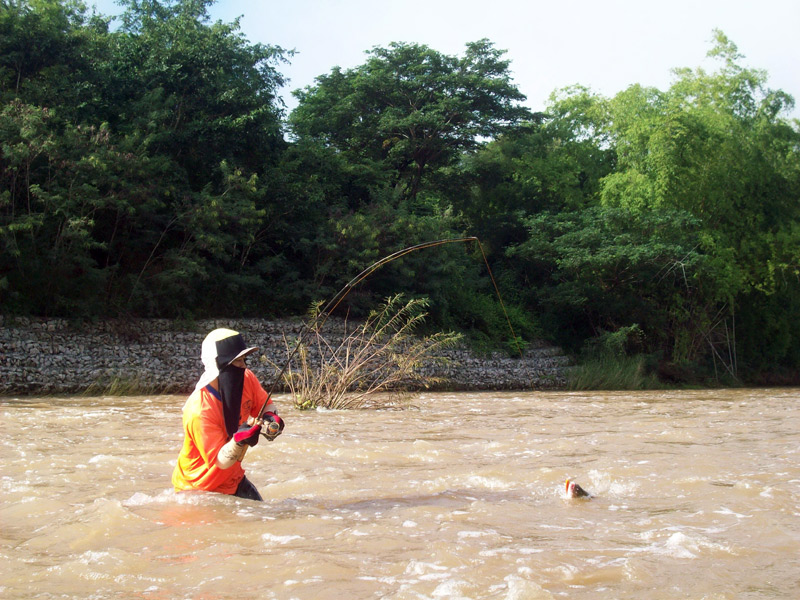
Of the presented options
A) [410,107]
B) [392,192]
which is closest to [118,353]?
[392,192]

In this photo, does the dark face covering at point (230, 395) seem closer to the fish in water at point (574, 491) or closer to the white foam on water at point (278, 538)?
the white foam on water at point (278, 538)

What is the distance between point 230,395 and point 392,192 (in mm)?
20063

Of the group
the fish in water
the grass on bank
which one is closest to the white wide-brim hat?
the fish in water

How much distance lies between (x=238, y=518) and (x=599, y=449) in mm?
5177

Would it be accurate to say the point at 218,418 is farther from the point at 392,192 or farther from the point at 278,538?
the point at 392,192

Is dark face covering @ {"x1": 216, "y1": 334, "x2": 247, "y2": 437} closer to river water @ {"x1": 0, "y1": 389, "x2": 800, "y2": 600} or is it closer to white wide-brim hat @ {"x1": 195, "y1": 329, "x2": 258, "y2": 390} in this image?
white wide-brim hat @ {"x1": 195, "y1": 329, "x2": 258, "y2": 390}

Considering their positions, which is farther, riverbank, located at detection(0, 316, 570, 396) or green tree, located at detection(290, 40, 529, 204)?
green tree, located at detection(290, 40, 529, 204)

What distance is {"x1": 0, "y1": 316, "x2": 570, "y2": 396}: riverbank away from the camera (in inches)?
669

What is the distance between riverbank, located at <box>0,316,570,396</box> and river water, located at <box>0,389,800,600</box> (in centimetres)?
694

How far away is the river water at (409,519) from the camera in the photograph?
3.76 metres

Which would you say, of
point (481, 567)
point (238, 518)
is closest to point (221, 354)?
point (238, 518)

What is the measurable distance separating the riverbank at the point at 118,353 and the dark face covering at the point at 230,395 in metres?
10.4

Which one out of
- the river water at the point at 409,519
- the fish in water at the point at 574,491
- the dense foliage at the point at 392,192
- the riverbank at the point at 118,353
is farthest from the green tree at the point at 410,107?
the fish in water at the point at 574,491

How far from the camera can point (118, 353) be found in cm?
1850
